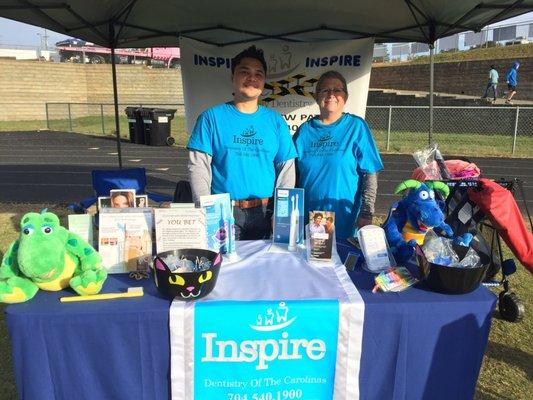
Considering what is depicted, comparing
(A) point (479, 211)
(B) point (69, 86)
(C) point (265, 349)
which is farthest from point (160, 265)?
(B) point (69, 86)

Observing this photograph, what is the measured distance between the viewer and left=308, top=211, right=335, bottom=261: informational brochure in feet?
6.69

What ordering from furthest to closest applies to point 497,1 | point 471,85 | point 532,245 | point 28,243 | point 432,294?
point 471,85
point 497,1
point 532,245
point 432,294
point 28,243

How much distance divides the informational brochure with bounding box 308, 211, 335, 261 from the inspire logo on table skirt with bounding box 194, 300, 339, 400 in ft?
1.26

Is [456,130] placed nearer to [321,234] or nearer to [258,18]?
[258,18]

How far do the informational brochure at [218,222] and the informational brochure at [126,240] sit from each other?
0.26 metres

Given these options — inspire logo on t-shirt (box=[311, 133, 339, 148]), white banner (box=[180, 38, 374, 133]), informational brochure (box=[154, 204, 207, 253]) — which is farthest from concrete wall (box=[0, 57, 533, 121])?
informational brochure (box=[154, 204, 207, 253])

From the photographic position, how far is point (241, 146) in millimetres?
2414

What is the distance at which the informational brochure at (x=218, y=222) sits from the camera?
2.06m

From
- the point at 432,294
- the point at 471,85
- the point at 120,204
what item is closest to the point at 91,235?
the point at 120,204

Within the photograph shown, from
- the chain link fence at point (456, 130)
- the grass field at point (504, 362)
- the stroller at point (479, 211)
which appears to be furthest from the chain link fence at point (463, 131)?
the stroller at point (479, 211)

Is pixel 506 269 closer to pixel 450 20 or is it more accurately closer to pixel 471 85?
pixel 450 20

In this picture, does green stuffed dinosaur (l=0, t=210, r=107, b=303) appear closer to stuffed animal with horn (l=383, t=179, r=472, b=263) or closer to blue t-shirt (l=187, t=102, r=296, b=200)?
blue t-shirt (l=187, t=102, r=296, b=200)

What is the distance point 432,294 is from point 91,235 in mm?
1516

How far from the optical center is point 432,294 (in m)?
1.82
